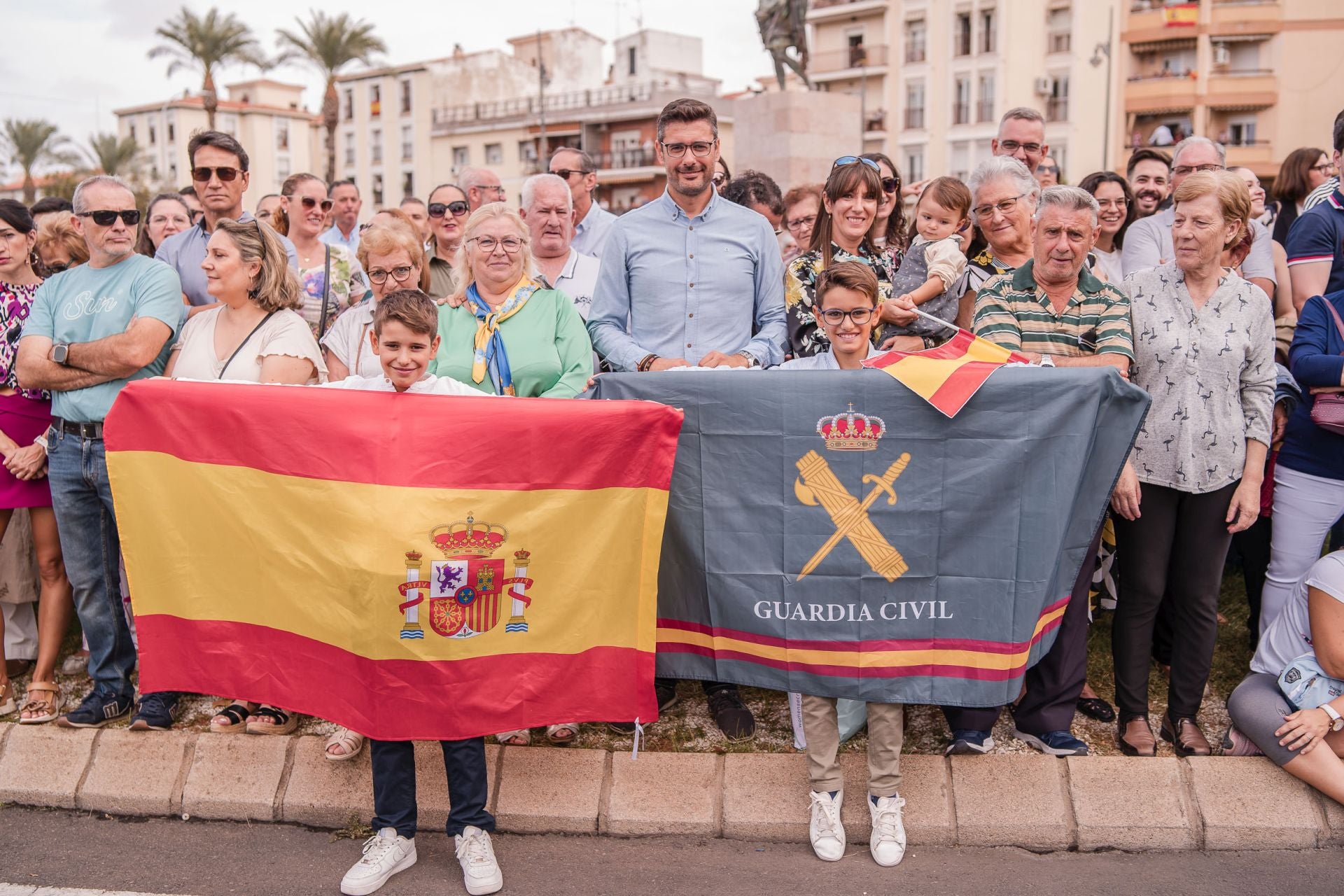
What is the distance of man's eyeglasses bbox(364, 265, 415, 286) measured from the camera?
5016 mm

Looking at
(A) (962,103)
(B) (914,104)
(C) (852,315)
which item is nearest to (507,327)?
(C) (852,315)

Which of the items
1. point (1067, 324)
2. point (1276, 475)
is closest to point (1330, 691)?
point (1276, 475)

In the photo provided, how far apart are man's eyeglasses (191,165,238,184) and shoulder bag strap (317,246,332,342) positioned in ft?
2.62

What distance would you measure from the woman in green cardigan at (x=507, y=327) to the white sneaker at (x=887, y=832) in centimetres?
193

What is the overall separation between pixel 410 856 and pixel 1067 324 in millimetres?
3159

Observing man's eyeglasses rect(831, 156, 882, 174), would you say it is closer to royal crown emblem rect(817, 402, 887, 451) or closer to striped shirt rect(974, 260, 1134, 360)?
striped shirt rect(974, 260, 1134, 360)

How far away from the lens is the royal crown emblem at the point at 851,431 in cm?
398

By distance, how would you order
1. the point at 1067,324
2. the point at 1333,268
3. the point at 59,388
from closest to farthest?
the point at 1067,324, the point at 59,388, the point at 1333,268

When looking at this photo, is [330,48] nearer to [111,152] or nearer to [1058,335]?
[111,152]

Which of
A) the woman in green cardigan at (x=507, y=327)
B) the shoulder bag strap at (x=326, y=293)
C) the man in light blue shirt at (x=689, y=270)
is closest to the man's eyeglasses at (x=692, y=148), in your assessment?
the man in light blue shirt at (x=689, y=270)

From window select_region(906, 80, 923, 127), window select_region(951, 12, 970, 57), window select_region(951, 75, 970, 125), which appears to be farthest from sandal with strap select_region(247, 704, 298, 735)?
window select_region(951, 12, 970, 57)

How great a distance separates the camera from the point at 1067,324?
14.4ft

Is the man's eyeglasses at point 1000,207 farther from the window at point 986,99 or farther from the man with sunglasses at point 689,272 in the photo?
the window at point 986,99

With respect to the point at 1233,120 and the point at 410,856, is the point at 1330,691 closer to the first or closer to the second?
the point at 410,856
